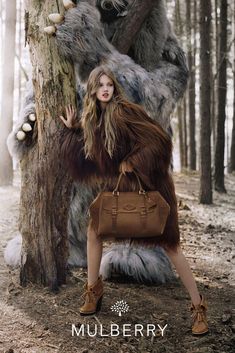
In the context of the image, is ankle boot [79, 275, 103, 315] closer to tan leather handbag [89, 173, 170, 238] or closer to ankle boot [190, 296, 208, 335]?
tan leather handbag [89, 173, 170, 238]

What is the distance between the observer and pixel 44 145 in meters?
2.99

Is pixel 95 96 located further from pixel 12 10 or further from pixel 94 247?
pixel 12 10

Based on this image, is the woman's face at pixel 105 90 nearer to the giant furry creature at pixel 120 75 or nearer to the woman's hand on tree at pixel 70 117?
the woman's hand on tree at pixel 70 117

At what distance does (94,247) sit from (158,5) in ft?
7.78

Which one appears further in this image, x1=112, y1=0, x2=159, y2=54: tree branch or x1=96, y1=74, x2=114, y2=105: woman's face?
x1=112, y1=0, x2=159, y2=54: tree branch

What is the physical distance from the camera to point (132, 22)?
3668 millimetres

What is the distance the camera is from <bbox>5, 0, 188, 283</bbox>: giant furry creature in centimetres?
318

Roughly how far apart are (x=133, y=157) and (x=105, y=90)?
417mm

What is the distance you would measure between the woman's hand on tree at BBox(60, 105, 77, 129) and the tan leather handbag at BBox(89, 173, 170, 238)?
1.71 ft

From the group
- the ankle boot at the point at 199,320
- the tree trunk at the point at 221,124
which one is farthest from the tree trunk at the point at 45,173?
the tree trunk at the point at 221,124

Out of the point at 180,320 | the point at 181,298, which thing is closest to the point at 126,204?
the point at 180,320

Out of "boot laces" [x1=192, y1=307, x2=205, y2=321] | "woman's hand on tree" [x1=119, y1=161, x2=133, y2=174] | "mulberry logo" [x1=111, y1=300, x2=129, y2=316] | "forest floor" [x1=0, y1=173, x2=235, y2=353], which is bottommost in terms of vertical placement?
"forest floor" [x1=0, y1=173, x2=235, y2=353]

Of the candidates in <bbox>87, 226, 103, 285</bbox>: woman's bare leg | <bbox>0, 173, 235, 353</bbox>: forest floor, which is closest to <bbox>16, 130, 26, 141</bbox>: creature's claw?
<bbox>87, 226, 103, 285</bbox>: woman's bare leg

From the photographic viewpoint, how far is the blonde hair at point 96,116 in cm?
255
